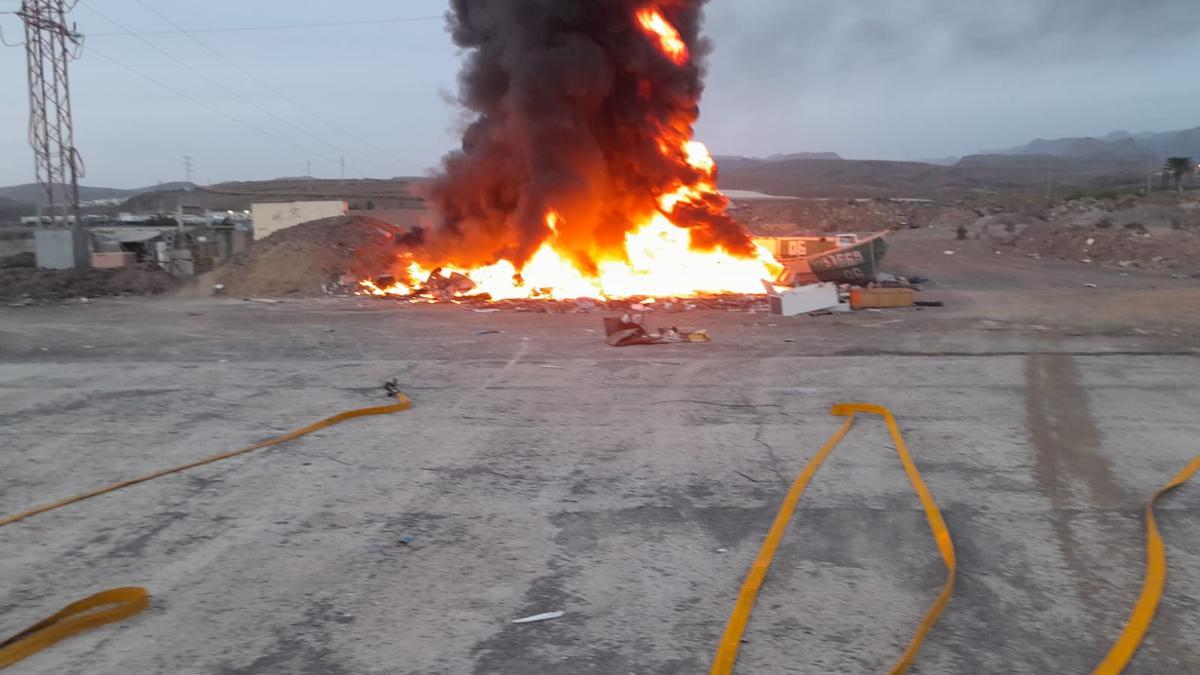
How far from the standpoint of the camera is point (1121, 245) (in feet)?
82.1

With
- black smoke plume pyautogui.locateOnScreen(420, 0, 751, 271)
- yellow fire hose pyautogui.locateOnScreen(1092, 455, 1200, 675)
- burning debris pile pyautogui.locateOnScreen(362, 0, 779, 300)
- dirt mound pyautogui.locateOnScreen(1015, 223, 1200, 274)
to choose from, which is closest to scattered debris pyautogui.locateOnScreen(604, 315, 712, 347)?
burning debris pile pyautogui.locateOnScreen(362, 0, 779, 300)

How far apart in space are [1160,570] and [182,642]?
4.68m

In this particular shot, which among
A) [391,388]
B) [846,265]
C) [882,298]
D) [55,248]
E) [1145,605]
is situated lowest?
[1145,605]

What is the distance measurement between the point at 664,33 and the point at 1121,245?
577 inches

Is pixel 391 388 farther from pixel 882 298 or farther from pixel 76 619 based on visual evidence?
pixel 882 298

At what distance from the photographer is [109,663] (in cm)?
373

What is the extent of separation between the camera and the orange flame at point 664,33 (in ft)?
65.6

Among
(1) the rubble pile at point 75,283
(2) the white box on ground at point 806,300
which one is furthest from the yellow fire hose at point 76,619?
(1) the rubble pile at point 75,283

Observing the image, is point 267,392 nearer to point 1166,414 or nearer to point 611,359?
Answer: point 611,359

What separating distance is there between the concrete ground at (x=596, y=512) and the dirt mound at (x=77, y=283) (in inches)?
475

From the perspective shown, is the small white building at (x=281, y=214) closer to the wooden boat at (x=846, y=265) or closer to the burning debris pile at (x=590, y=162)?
the burning debris pile at (x=590, y=162)

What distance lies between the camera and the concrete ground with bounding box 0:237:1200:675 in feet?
12.8

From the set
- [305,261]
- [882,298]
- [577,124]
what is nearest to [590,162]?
[577,124]

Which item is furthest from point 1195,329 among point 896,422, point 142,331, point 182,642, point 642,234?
point 142,331
